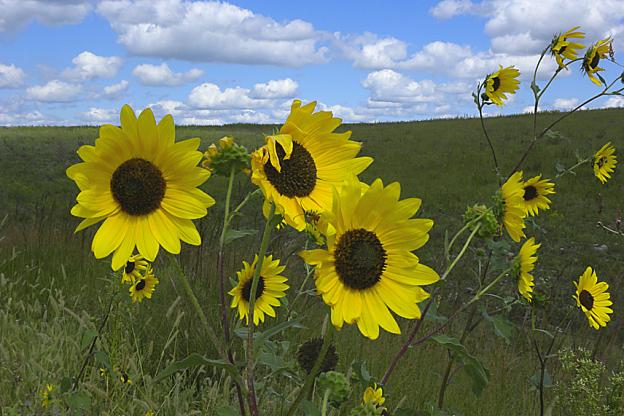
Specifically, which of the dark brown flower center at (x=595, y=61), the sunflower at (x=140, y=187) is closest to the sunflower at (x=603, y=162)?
the dark brown flower center at (x=595, y=61)

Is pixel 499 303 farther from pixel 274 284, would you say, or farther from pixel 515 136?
pixel 515 136

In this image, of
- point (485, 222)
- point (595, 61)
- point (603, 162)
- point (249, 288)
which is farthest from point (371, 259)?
point (603, 162)

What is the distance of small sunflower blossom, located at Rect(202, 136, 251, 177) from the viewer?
4.41 feet

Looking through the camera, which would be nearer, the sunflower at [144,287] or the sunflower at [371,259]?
the sunflower at [371,259]

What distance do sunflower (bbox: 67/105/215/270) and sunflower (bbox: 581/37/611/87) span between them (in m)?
2.90

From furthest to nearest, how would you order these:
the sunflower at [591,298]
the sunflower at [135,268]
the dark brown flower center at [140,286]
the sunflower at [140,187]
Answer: the dark brown flower center at [140,286] → the sunflower at [135,268] → the sunflower at [591,298] → the sunflower at [140,187]

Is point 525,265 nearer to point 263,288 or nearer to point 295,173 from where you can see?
point 263,288

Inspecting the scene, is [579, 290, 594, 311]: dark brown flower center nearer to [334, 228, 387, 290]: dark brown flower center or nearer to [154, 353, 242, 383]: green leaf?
[334, 228, 387, 290]: dark brown flower center

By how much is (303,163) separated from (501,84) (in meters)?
2.38

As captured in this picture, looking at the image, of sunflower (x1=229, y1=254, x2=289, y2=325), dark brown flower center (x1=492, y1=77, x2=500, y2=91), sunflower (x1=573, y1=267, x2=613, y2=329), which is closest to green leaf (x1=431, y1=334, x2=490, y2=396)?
sunflower (x1=229, y1=254, x2=289, y2=325)

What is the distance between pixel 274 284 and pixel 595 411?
1488 millimetres

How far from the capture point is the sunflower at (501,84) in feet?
10.8

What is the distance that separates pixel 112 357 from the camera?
2568 millimetres

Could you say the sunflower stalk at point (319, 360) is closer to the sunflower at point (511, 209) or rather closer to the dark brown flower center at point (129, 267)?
the sunflower at point (511, 209)
